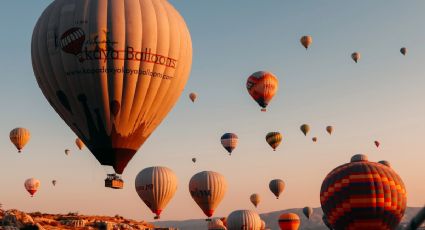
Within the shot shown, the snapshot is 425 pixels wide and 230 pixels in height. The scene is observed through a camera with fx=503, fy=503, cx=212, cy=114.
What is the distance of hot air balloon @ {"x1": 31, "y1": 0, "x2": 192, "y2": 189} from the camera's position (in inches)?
1128

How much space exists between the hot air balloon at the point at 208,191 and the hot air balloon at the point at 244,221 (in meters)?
2.84

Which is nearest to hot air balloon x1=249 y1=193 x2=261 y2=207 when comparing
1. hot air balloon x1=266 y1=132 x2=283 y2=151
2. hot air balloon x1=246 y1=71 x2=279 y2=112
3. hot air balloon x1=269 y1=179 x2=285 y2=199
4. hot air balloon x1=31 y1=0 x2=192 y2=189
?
hot air balloon x1=269 y1=179 x2=285 y2=199

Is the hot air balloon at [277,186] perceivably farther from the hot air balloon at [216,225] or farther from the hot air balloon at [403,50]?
the hot air balloon at [403,50]

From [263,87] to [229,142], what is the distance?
1414 centimetres

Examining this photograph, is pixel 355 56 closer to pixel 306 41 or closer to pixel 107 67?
pixel 306 41

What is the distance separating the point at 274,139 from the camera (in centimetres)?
6844

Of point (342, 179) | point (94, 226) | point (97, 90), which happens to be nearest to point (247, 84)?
point (94, 226)

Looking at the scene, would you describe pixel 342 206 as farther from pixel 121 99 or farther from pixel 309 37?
pixel 309 37

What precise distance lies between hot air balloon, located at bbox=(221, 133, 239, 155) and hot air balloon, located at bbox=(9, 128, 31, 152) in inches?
1079

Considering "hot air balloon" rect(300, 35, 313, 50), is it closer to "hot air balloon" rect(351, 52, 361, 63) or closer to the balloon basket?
"hot air balloon" rect(351, 52, 361, 63)

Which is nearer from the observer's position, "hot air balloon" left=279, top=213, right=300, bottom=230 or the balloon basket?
the balloon basket

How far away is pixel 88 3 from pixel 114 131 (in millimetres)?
7626

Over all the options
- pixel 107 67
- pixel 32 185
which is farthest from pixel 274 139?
pixel 107 67

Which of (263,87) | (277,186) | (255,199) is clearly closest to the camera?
(263,87)
